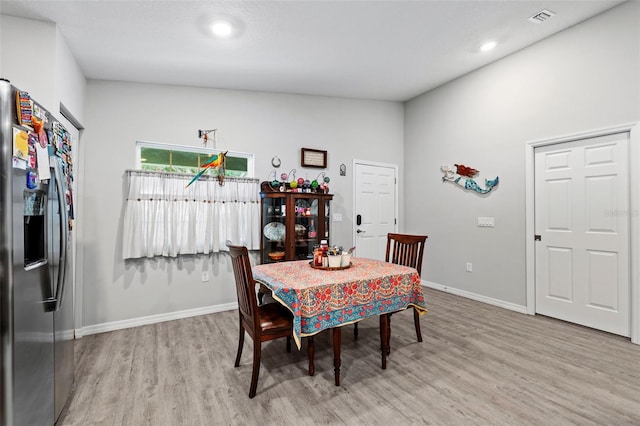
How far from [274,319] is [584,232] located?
3271 mm

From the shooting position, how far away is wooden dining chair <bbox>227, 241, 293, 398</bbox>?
1941mm

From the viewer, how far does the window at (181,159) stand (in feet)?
11.4

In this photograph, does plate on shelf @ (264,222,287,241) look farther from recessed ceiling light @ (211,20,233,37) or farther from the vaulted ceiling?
recessed ceiling light @ (211,20,233,37)

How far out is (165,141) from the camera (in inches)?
138

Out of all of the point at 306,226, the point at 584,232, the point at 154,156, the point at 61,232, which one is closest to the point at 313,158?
the point at 306,226

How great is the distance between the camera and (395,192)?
512cm

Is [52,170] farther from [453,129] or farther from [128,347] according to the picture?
[453,129]

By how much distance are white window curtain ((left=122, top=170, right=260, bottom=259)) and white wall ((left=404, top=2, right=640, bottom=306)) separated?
2748 millimetres

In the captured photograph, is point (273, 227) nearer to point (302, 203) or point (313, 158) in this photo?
point (302, 203)

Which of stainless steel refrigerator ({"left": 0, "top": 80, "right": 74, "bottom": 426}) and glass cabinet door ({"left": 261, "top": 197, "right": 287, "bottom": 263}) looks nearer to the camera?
stainless steel refrigerator ({"left": 0, "top": 80, "right": 74, "bottom": 426})

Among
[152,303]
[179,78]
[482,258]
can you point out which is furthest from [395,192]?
[152,303]

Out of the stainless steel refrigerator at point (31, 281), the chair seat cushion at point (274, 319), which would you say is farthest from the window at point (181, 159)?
the chair seat cushion at point (274, 319)

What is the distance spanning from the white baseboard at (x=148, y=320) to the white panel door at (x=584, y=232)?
12.4 feet

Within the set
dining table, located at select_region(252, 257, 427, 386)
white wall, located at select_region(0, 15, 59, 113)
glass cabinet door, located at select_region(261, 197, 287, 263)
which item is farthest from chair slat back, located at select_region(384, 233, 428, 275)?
white wall, located at select_region(0, 15, 59, 113)
